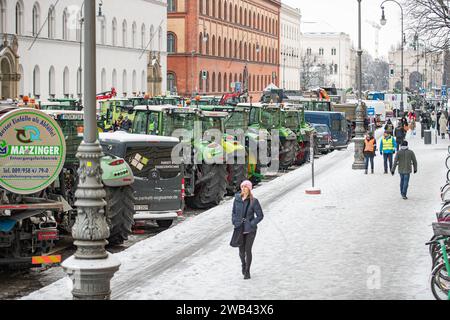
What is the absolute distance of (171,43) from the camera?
335 feet

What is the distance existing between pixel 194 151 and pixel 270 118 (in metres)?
14.0

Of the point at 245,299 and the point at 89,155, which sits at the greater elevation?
the point at 89,155

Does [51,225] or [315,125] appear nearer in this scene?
[51,225]

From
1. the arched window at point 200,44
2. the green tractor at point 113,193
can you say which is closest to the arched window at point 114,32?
the arched window at point 200,44

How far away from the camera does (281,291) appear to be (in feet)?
51.1

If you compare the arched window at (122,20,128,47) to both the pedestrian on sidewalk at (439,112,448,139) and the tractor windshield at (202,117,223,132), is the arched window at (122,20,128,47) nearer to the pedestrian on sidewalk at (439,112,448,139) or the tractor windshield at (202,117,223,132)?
the pedestrian on sidewalk at (439,112,448,139)

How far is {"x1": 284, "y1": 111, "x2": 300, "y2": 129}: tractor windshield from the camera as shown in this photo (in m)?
42.5

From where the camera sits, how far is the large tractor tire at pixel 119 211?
20312 millimetres

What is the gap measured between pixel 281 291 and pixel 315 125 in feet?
123

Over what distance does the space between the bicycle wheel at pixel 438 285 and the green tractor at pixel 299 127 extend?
2776 centimetres

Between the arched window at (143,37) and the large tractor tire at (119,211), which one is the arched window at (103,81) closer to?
the arched window at (143,37)

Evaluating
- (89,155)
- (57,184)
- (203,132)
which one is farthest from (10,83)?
(89,155)

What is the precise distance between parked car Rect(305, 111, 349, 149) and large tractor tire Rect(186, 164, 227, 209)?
2652 cm

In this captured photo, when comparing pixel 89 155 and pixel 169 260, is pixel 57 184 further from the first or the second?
pixel 89 155
